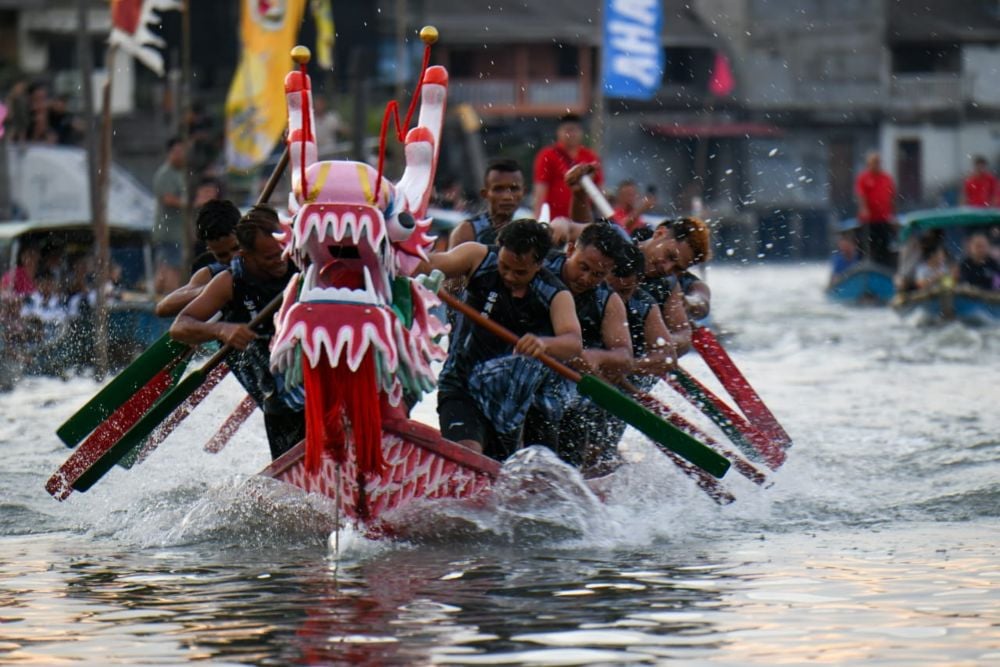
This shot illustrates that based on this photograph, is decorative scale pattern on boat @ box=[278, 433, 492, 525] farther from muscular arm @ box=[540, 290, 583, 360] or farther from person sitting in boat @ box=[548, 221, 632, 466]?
person sitting in boat @ box=[548, 221, 632, 466]

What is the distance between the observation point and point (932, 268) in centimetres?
2600

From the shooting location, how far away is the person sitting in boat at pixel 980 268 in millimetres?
25109

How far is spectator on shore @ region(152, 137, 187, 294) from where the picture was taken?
1909 centimetres

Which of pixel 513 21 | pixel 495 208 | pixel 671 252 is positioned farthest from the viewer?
pixel 513 21

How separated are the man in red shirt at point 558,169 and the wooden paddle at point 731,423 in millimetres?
3386

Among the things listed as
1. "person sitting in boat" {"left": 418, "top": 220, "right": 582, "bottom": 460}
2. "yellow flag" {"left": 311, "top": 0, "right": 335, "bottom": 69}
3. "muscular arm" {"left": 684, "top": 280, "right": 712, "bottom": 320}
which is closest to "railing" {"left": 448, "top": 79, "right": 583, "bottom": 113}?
"yellow flag" {"left": 311, "top": 0, "right": 335, "bottom": 69}

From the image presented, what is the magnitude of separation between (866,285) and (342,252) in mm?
24316

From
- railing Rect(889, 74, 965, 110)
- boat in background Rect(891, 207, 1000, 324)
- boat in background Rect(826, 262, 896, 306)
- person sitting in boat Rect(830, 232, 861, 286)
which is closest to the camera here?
boat in background Rect(891, 207, 1000, 324)

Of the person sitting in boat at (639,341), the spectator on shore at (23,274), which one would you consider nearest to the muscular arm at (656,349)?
the person sitting in boat at (639,341)

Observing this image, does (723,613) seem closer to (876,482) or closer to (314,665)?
(314,665)

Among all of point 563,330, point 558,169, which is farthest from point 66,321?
point 563,330

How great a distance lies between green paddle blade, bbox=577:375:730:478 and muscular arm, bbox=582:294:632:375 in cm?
38

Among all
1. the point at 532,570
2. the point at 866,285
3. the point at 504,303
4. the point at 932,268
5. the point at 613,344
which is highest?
the point at 504,303

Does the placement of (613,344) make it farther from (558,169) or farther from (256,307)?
(558,169)
